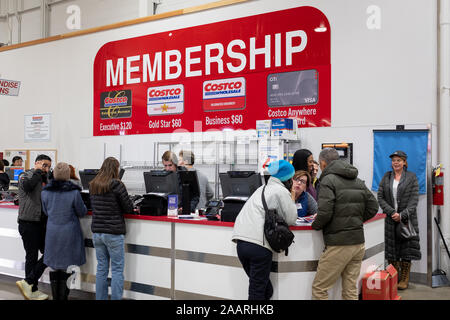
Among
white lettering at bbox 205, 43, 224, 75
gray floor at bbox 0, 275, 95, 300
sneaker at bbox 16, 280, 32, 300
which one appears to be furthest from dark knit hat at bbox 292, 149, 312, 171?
sneaker at bbox 16, 280, 32, 300

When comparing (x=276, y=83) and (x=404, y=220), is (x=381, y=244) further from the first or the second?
(x=276, y=83)

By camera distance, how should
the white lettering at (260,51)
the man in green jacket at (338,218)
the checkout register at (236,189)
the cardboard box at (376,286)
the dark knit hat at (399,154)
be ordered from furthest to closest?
the white lettering at (260,51)
the dark knit hat at (399,154)
the cardboard box at (376,286)
the checkout register at (236,189)
the man in green jacket at (338,218)

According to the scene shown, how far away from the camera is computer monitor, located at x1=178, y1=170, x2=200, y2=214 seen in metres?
4.69

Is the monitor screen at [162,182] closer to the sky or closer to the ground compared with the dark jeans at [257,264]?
closer to the sky

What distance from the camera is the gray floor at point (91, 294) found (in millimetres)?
4969

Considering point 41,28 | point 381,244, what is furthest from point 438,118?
point 41,28

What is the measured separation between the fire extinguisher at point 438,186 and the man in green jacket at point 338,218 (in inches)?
86.3

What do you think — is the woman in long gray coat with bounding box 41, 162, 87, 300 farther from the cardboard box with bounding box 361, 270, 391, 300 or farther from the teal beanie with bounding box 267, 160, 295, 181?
the cardboard box with bounding box 361, 270, 391, 300

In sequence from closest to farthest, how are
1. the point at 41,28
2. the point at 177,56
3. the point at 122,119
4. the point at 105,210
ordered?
the point at 105,210 → the point at 177,56 → the point at 122,119 → the point at 41,28

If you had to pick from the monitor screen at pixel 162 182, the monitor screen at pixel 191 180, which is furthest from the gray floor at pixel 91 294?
the monitor screen at pixel 191 180

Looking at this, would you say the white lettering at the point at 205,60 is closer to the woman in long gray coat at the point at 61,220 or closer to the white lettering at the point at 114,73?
the white lettering at the point at 114,73

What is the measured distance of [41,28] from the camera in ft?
35.9

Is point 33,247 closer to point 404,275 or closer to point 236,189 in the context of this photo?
point 236,189

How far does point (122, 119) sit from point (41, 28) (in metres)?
4.17
